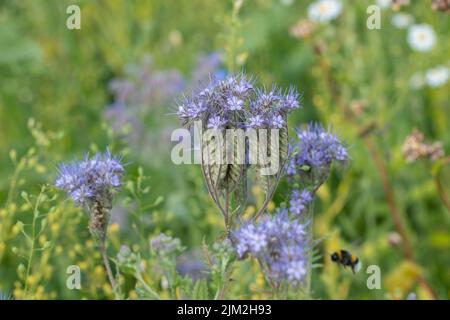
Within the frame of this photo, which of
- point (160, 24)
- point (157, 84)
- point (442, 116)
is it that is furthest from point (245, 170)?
point (160, 24)

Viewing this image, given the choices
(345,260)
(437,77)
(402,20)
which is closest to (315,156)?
(345,260)

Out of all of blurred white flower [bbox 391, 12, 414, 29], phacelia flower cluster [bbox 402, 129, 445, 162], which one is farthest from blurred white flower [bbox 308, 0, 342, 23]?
phacelia flower cluster [bbox 402, 129, 445, 162]

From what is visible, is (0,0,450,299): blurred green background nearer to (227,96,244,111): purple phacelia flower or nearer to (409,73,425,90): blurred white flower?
(409,73,425,90): blurred white flower

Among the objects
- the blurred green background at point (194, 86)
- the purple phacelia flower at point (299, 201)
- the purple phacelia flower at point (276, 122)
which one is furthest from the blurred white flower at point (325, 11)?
the purple phacelia flower at point (276, 122)

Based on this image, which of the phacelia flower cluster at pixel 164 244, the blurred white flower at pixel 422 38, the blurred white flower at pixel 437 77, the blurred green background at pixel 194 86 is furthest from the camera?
the blurred white flower at pixel 422 38

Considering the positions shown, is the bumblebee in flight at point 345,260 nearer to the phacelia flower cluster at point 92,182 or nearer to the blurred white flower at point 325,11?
the phacelia flower cluster at point 92,182
